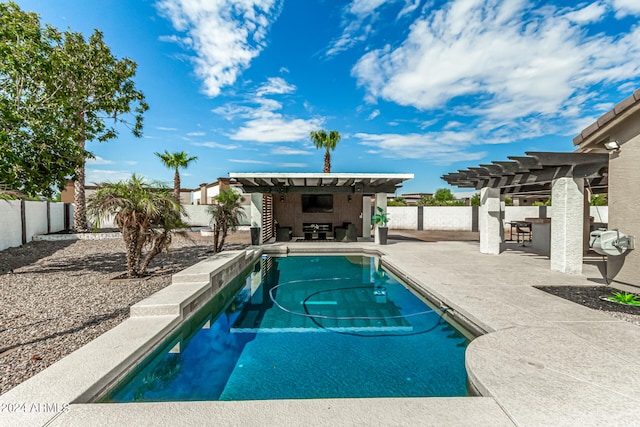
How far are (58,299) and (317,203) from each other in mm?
11578

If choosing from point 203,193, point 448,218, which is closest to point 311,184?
point 448,218

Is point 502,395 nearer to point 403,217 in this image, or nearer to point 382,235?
point 382,235

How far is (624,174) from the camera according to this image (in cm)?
526

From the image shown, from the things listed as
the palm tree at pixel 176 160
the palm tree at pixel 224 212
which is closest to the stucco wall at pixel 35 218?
the palm tree at pixel 176 160

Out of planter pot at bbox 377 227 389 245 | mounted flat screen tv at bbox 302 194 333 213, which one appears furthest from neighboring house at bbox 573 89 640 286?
mounted flat screen tv at bbox 302 194 333 213

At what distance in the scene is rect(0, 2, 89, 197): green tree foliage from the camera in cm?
635

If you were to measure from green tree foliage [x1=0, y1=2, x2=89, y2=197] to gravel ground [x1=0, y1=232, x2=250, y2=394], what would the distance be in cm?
219

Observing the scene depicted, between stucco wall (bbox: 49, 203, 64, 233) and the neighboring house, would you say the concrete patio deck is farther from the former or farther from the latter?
stucco wall (bbox: 49, 203, 64, 233)

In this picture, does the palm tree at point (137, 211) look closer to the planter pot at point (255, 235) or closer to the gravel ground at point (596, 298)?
the planter pot at point (255, 235)

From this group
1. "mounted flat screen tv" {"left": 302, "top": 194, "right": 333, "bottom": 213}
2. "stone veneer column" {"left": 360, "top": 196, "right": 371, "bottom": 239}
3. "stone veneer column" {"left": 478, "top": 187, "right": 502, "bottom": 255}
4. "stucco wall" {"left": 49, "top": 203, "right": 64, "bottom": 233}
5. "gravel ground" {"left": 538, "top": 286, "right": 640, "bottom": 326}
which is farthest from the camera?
"stone veneer column" {"left": 360, "top": 196, "right": 371, "bottom": 239}

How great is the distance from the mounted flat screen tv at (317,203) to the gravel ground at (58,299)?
6704 mm

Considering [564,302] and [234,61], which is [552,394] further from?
[234,61]

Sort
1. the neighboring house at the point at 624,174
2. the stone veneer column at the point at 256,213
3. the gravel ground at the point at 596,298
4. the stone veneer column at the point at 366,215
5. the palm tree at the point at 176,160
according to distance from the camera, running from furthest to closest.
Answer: the palm tree at the point at 176,160
the stone veneer column at the point at 366,215
the stone veneer column at the point at 256,213
the neighboring house at the point at 624,174
the gravel ground at the point at 596,298

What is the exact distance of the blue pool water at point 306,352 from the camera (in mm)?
2908
